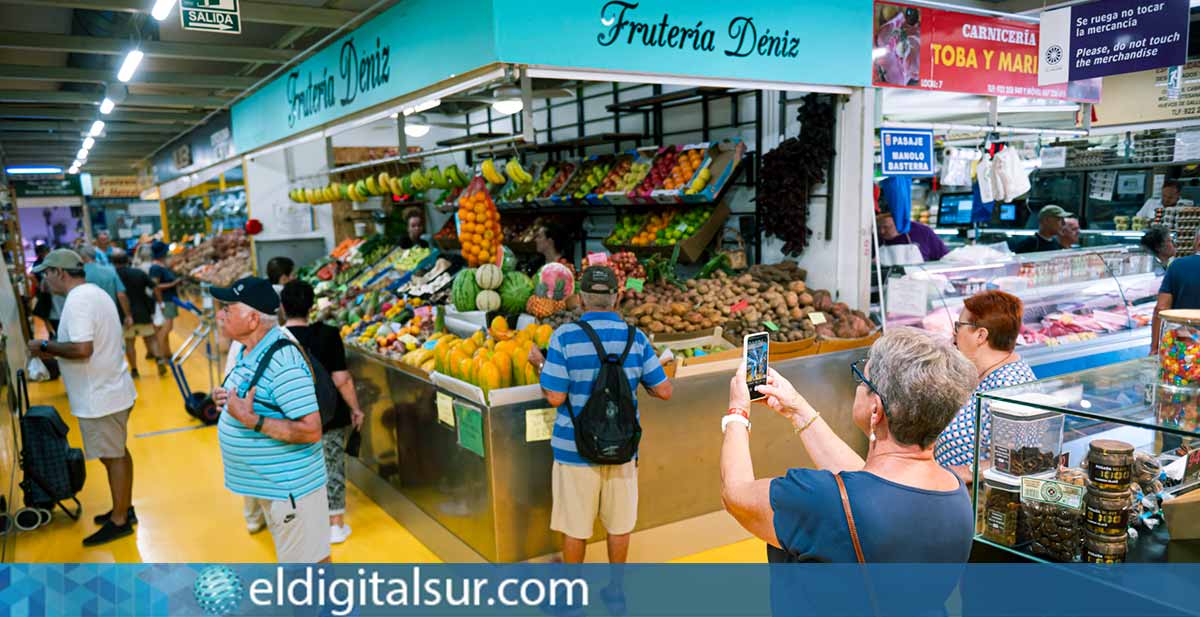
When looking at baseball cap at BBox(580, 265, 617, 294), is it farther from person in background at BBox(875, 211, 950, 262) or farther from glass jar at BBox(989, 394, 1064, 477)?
person in background at BBox(875, 211, 950, 262)

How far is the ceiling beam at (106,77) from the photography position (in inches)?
307

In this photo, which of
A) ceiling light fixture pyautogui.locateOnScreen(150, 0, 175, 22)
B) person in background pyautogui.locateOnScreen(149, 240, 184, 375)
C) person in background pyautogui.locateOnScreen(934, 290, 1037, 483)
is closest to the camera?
person in background pyautogui.locateOnScreen(934, 290, 1037, 483)

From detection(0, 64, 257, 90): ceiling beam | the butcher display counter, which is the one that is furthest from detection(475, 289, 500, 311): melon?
detection(0, 64, 257, 90): ceiling beam

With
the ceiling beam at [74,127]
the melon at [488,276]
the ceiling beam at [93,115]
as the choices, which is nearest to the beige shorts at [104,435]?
the melon at [488,276]

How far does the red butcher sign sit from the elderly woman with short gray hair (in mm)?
3901

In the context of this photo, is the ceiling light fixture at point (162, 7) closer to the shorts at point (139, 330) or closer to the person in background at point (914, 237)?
the person in background at point (914, 237)

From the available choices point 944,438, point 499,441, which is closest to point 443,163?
point 499,441

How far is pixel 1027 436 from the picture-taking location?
221cm

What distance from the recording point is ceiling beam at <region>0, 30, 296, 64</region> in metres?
6.41

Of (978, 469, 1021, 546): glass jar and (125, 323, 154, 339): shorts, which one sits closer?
(978, 469, 1021, 546): glass jar

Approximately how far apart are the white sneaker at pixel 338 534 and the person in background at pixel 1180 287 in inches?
218

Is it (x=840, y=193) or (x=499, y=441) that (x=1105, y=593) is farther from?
(x=840, y=193)

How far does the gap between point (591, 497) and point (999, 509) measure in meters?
1.97

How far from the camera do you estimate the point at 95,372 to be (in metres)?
4.72
